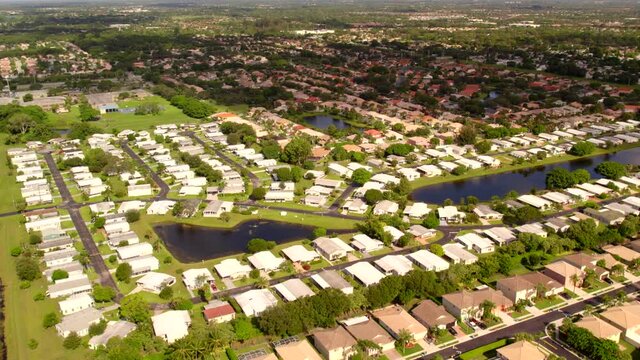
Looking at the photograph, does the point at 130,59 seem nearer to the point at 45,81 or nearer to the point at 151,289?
the point at 45,81

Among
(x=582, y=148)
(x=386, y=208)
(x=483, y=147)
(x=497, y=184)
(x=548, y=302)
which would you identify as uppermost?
(x=582, y=148)

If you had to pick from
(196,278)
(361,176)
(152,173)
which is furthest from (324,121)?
(196,278)

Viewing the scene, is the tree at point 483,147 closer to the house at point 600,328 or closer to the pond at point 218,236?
the pond at point 218,236

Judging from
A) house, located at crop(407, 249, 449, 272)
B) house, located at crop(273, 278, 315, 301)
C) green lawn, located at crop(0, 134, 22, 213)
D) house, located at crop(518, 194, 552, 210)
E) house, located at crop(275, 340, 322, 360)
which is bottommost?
green lawn, located at crop(0, 134, 22, 213)

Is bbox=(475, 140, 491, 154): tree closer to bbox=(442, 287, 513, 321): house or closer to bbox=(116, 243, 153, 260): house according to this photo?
bbox=(442, 287, 513, 321): house

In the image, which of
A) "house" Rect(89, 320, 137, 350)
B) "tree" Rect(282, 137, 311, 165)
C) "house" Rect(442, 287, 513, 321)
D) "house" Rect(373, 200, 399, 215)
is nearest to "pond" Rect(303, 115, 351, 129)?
"tree" Rect(282, 137, 311, 165)

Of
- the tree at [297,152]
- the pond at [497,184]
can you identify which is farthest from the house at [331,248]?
the tree at [297,152]

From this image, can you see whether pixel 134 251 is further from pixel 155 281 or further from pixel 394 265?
pixel 394 265
